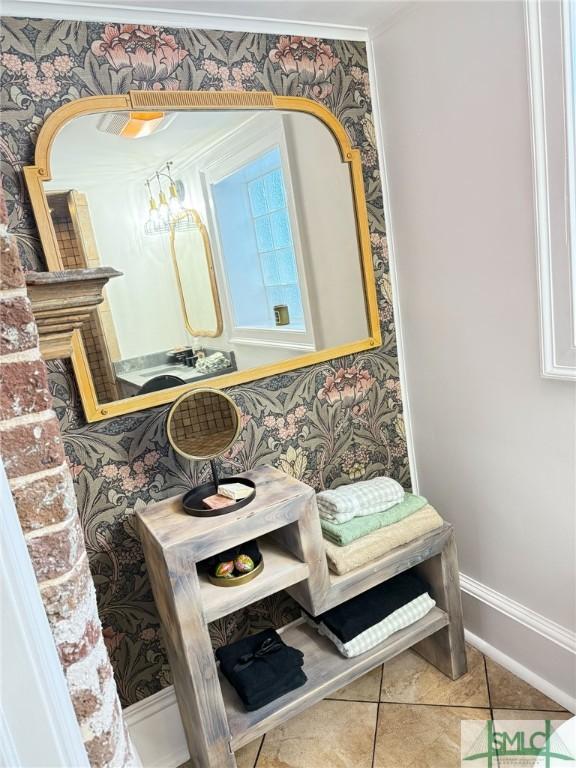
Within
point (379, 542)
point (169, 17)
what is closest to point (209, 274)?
point (169, 17)

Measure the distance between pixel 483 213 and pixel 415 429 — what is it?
0.85 metres

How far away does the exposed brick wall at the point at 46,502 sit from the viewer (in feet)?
2.43

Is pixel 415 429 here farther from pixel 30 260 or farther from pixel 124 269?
pixel 30 260

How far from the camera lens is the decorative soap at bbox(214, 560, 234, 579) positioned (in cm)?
144

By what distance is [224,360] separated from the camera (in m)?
1.71

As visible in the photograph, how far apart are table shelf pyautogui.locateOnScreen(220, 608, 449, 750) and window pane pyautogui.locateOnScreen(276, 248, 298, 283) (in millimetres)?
1178

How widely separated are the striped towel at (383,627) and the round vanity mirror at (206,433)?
0.58 m

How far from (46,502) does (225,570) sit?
30.5 inches

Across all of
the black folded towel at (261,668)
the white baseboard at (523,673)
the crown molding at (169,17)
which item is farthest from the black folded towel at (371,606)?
the crown molding at (169,17)

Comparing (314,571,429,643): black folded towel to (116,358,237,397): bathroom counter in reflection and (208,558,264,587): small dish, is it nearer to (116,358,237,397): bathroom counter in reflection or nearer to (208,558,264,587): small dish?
(208,558,264,587): small dish

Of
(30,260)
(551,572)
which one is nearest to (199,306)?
(30,260)

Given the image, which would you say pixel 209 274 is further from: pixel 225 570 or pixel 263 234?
pixel 225 570

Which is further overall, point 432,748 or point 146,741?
point 146,741

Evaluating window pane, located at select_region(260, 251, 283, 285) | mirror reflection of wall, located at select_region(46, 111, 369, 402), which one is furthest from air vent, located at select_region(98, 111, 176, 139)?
window pane, located at select_region(260, 251, 283, 285)
